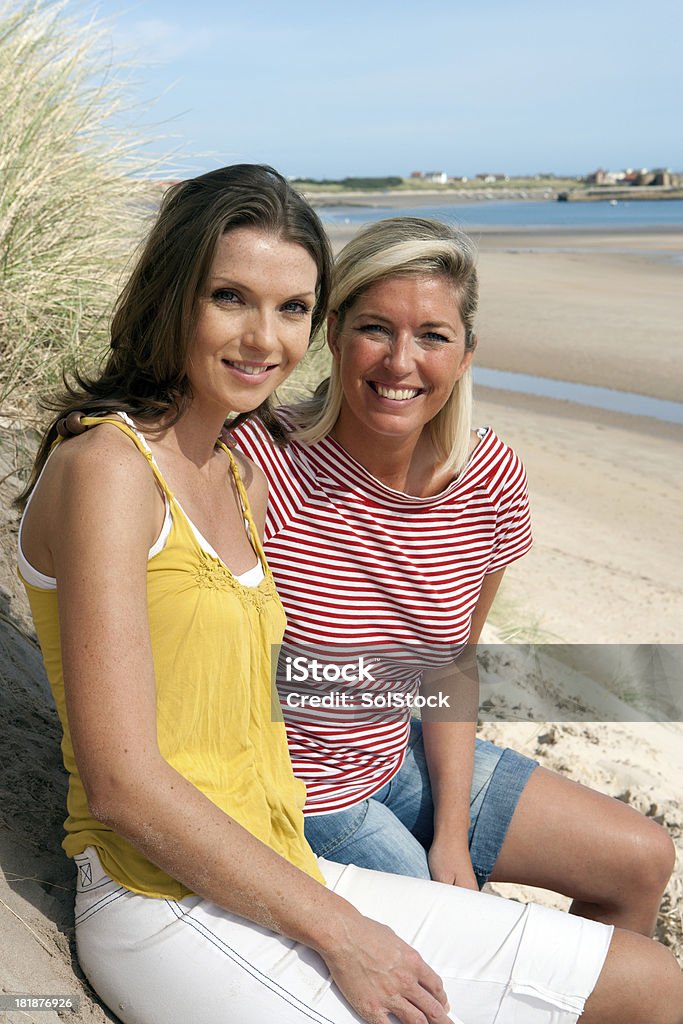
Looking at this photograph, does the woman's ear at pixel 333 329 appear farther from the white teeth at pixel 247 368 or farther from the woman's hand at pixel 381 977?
the woman's hand at pixel 381 977

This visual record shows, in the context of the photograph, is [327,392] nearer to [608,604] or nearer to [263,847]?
[263,847]

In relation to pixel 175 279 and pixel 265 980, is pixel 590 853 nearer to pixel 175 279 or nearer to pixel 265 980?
pixel 265 980

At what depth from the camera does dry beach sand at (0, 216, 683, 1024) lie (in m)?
2.15

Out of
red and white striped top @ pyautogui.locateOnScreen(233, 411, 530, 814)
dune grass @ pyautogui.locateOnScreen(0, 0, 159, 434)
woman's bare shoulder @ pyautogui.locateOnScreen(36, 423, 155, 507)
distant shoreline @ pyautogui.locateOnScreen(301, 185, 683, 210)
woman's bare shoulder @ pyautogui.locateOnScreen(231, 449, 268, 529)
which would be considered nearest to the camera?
woman's bare shoulder @ pyautogui.locateOnScreen(36, 423, 155, 507)

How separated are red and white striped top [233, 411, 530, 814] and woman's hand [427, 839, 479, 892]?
203 millimetres

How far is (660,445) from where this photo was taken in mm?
10117

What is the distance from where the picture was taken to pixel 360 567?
2.46m

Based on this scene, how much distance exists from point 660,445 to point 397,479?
8.10 metres

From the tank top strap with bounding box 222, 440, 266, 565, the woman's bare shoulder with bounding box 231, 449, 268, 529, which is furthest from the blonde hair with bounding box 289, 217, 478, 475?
the tank top strap with bounding box 222, 440, 266, 565

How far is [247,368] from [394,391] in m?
0.60

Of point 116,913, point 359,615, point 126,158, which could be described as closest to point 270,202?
point 359,615

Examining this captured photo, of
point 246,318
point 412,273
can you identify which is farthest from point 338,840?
point 412,273

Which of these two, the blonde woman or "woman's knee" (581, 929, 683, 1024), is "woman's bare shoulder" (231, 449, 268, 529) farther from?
"woman's knee" (581, 929, 683, 1024)

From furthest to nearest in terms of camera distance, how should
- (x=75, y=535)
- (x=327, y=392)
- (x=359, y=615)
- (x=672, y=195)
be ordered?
(x=672, y=195)
(x=327, y=392)
(x=359, y=615)
(x=75, y=535)
